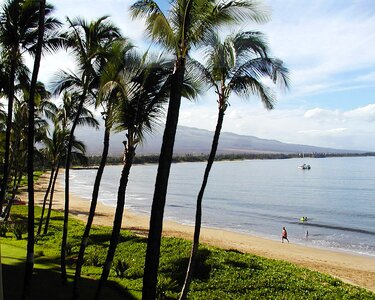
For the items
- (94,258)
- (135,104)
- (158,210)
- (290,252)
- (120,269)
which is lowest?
(290,252)

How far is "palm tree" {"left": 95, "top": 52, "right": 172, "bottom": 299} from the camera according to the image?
8.99 metres

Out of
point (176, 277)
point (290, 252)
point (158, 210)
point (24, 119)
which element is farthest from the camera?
point (290, 252)

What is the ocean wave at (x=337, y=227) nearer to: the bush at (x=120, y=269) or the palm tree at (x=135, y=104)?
the bush at (x=120, y=269)

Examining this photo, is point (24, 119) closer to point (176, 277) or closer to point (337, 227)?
point (176, 277)

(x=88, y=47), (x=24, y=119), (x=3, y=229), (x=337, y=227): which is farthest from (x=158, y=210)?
(x=337, y=227)

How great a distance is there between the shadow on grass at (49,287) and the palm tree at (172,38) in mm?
4622

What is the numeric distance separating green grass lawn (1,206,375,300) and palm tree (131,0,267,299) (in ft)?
15.9

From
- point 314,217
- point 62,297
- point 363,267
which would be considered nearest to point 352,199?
point 314,217

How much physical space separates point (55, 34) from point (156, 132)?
471cm

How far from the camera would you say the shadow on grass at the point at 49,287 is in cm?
1039

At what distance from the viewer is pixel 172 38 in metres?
7.34

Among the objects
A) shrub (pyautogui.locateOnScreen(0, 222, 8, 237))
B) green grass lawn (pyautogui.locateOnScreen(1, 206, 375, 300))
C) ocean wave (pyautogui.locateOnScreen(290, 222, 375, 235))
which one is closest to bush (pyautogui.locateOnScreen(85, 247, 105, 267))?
green grass lawn (pyautogui.locateOnScreen(1, 206, 375, 300))

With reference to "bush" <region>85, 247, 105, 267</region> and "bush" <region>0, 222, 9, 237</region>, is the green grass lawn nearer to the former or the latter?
"bush" <region>85, 247, 105, 267</region>

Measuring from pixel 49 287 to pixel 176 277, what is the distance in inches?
171
